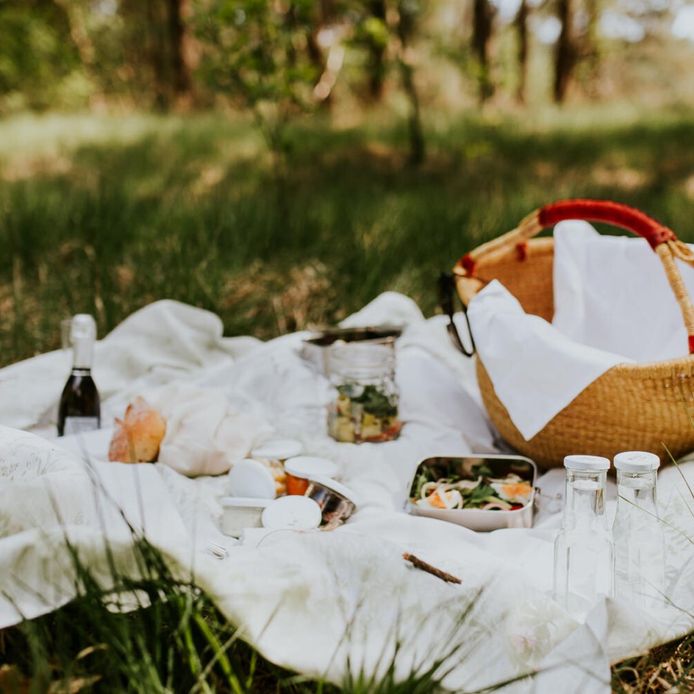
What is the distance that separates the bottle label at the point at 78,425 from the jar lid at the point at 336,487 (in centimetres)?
78

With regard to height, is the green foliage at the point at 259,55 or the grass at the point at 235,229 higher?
the green foliage at the point at 259,55

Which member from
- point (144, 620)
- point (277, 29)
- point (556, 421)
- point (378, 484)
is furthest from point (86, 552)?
point (277, 29)

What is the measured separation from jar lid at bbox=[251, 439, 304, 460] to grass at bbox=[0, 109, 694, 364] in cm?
107

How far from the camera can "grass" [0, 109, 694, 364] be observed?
358cm

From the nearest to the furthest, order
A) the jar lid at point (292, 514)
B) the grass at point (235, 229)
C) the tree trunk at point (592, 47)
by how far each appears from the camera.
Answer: the grass at point (235, 229) < the jar lid at point (292, 514) < the tree trunk at point (592, 47)

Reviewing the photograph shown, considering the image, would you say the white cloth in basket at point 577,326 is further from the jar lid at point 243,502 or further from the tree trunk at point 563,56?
the tree trunk at point 563,56

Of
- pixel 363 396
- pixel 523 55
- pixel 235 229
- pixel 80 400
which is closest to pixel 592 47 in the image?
pixel 523 55

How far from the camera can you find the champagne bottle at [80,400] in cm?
250

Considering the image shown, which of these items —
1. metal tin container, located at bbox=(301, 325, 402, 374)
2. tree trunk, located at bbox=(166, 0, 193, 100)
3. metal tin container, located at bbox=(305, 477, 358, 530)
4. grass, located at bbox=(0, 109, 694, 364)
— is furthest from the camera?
tree trunk, located at bbox=(166, 0, 193, 100)

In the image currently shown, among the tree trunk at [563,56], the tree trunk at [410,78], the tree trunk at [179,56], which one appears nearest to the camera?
the tree trunk at [410,78]

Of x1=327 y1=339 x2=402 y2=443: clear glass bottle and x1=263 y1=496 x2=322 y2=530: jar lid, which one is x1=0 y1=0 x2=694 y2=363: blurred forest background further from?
x1=263 y1=496 x2=322 y2=530: jar lid

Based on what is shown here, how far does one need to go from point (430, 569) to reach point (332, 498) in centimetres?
53

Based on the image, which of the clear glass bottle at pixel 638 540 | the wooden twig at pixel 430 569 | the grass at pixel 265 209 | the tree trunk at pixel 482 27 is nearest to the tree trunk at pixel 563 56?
the tree trunk at pixel 482 27

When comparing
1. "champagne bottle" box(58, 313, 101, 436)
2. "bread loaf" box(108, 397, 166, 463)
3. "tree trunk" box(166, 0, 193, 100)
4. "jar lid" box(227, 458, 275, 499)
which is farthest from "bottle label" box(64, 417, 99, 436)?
"tree trunk" box(166, 0, 193, 100)
